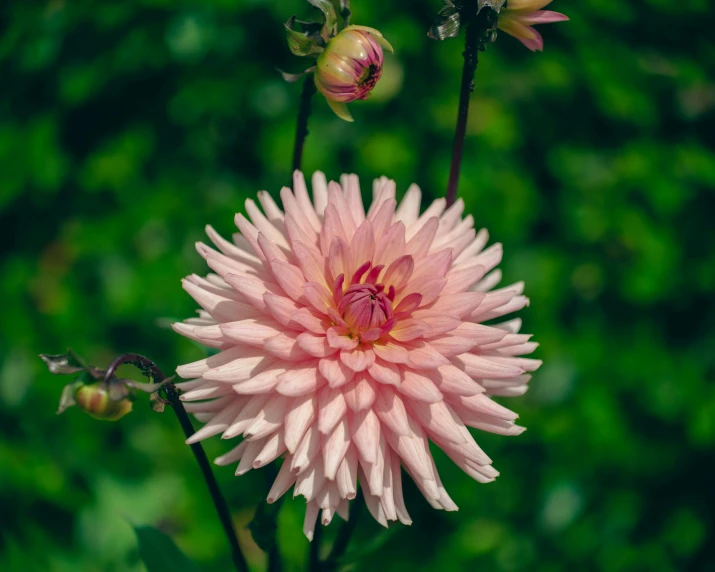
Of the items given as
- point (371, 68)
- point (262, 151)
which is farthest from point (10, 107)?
point (371, 68)

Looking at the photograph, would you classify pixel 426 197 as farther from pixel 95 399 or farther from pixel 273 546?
pixel 95 399

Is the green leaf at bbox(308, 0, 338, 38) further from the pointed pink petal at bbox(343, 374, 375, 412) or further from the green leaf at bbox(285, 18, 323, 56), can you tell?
the pointed pink petal at bbox(343, 374, 375, 412)

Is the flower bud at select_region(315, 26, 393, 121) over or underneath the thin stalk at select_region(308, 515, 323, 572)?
over

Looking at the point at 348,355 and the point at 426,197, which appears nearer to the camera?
the point at 348,355

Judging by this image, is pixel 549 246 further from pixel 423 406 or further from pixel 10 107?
pixel 10 107

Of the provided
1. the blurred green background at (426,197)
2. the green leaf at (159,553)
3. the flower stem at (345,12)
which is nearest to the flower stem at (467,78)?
the flower stem at (345,12)

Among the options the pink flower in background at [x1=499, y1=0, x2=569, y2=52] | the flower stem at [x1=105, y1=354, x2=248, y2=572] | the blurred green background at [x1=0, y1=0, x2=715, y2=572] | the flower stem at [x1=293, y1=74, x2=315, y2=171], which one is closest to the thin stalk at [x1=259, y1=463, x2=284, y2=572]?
the flower stem at [x1=105, y1=354, x2=248, y2=572]

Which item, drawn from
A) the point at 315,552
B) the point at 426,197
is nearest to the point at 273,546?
the point at 315,552
